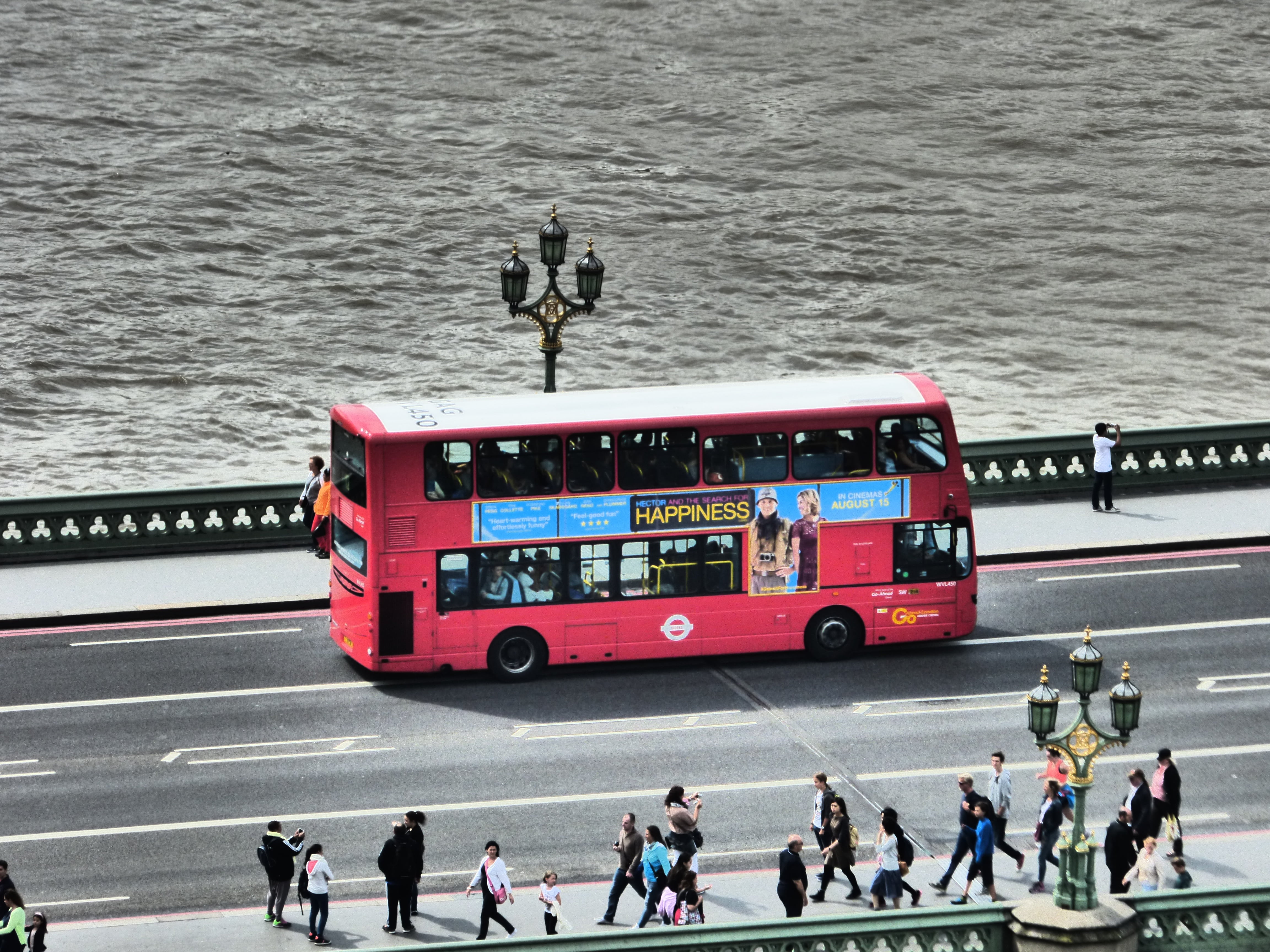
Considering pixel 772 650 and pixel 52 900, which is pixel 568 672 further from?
pixel 52 900

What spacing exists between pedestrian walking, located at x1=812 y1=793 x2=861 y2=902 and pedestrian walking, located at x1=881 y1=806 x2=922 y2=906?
456 millimetres

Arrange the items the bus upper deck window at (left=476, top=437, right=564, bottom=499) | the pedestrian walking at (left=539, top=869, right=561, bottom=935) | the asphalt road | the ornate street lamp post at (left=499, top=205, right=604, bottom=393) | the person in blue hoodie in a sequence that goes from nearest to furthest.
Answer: the pedestrian walking at (left=539, top=869, right=561, bottom=935) → the person in blue hoodie → the asphalt road → the bus upper deck window at (left=476, top=437, right=564, bottom=499) → the ornate street lamp post at (left=499, top=205, right=604, bottom=393)

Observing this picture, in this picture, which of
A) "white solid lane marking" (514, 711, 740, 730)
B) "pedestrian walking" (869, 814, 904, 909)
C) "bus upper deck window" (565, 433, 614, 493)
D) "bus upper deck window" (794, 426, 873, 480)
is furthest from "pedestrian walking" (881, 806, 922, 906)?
"bus upper deck window" (565, 433, 614, 493)

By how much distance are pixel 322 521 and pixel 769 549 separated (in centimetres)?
832

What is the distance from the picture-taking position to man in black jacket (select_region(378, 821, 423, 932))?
2161 centimetres

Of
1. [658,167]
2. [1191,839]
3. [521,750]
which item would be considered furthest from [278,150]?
[1191,839]

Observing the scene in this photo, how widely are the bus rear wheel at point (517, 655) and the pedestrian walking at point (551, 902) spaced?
7.11m

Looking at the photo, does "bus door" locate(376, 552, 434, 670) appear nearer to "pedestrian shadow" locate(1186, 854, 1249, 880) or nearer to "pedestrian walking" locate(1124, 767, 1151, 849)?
"pedestrian walking" locate(1124, 767, 1151, 849)

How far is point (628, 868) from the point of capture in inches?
864

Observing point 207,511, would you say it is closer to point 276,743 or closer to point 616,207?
point 276,743

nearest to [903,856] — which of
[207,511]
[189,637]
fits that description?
[189,637]

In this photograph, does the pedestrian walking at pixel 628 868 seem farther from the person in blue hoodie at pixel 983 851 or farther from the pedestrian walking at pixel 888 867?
the person in blue hoodie at pixel 983 851

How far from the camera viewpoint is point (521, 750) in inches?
1055

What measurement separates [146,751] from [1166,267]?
1963 inches
